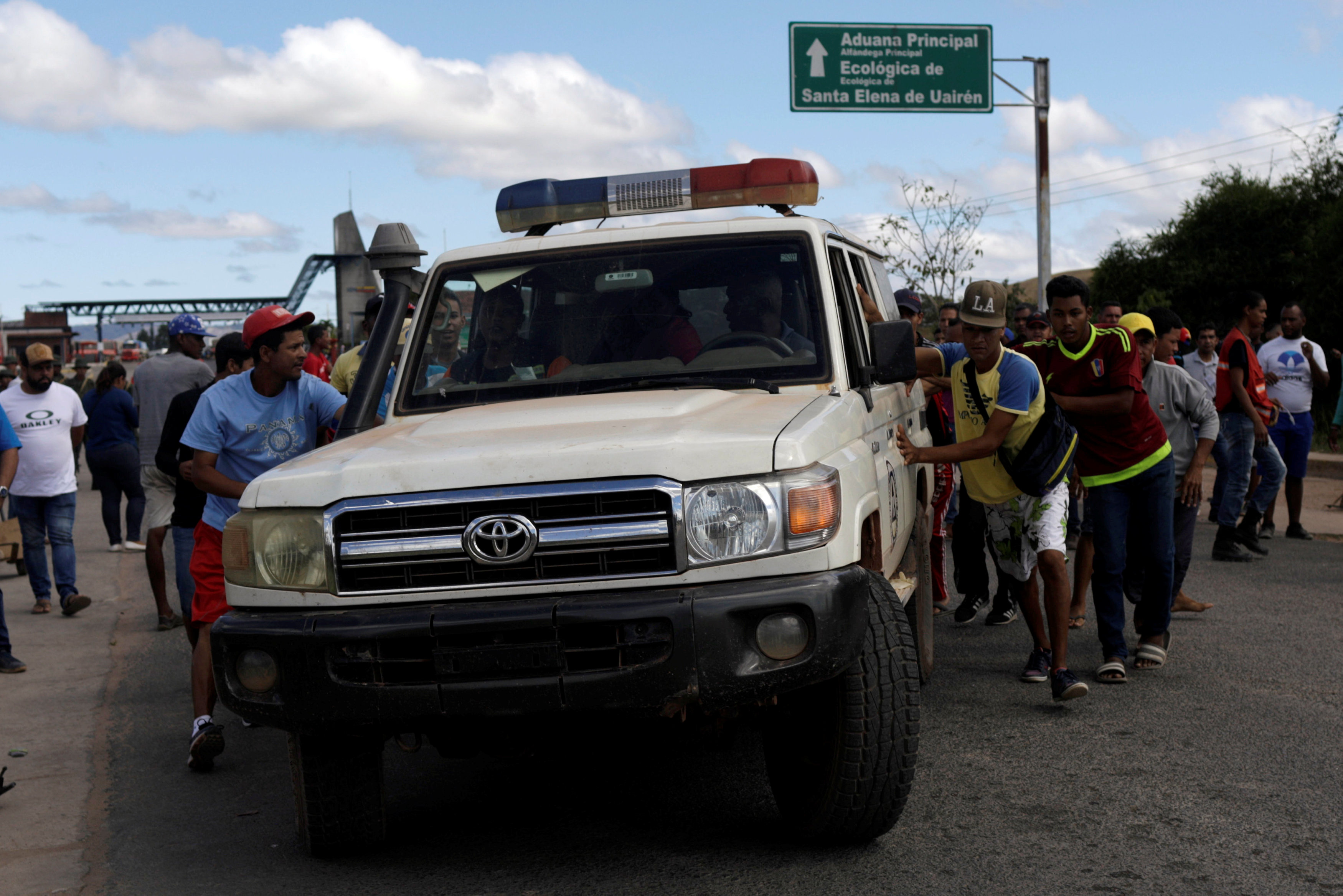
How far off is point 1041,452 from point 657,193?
6.79 ft

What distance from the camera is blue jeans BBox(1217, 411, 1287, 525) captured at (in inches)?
388

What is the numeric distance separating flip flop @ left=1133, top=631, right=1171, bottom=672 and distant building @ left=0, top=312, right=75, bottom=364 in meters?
98.9

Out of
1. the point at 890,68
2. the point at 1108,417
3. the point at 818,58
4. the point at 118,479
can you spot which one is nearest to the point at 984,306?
the point at 1108,417

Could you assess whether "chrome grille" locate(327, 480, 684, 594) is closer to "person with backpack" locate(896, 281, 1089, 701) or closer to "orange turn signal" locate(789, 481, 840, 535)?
"orange turn signal" locate(789, 481, 840, 535)

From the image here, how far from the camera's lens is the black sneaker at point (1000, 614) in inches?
307

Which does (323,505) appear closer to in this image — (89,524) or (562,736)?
(562,736)

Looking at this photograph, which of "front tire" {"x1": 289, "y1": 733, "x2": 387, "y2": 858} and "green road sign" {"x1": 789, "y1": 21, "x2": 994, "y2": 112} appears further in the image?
"green road sign" {"x1": 789, "y1": 21, "x2": 994, "y2": 112}

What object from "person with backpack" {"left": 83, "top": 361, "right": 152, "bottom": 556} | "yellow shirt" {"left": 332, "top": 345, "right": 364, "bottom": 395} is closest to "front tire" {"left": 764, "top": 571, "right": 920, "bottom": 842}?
"yellow shirt" {"left": 332, "top": 345, "right": 364, "bottom": 395}

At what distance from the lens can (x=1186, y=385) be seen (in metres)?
7.57

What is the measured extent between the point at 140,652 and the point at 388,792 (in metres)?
3.77

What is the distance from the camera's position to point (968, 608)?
312 inches

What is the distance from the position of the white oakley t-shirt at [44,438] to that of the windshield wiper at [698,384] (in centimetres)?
652

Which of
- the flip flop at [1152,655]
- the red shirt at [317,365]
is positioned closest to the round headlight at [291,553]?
the flip flop at [1152,655]

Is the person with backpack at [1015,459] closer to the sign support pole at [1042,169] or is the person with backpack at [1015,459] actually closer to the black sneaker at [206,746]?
the black sneaker at [206,746]
